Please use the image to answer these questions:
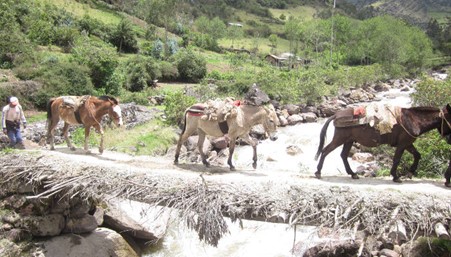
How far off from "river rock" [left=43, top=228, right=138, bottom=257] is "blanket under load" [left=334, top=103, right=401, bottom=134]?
717cm

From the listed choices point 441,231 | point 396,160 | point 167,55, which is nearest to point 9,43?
point 167,55

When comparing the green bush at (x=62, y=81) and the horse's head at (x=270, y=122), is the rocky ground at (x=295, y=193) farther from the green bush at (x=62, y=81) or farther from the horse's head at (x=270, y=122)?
the green bush at (x=62, y=81)

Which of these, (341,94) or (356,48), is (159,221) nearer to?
(341,94)

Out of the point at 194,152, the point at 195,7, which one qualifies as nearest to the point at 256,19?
the point at 195,7

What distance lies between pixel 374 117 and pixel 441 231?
313cm

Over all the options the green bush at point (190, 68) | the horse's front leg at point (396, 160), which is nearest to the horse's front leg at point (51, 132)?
the horse's front leg at point (396, 160)

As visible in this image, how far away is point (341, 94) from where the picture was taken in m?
40.2

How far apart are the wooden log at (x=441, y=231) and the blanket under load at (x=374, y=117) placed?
2.68 metres

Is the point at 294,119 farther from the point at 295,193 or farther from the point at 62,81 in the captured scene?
the point at 295,193

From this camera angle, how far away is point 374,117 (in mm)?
9273

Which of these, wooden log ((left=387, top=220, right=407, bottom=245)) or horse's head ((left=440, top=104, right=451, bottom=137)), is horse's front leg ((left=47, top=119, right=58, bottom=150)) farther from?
horse's head ((left=440, top=104, right=451, bottom=137))

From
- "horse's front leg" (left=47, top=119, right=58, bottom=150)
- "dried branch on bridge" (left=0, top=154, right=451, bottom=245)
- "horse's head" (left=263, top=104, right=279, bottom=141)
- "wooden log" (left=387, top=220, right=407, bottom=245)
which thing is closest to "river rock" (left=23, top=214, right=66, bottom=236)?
"dried branch on bridge" (left=0, top=154, right=451, bottom=245)

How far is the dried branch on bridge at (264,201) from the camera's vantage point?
23.7 feet

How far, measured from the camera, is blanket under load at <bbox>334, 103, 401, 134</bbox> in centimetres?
919
